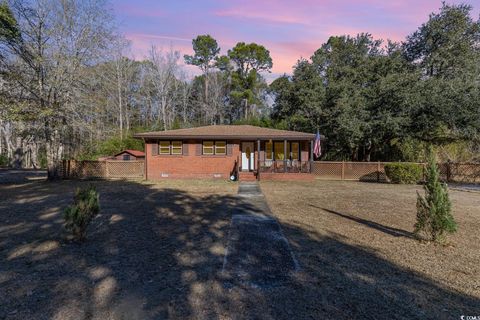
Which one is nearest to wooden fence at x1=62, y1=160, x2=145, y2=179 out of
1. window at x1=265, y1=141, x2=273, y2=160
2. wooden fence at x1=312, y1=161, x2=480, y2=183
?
window at x1=265, y1=141, x2=273, y2=160

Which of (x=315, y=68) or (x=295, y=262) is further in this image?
(x=315, y=68)

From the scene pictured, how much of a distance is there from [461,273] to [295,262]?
234 cm

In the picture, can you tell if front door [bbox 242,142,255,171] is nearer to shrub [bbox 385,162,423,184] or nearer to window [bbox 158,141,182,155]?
window [bbox 158,141,182,155]

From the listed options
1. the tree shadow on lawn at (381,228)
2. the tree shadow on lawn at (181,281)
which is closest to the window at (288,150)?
the tree shadow on lawn at (381,228)

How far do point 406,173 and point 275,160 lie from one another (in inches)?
279

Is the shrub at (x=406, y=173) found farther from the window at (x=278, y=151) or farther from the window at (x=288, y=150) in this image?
the window at (x=278, y=151)

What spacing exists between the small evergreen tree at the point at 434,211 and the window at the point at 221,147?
12.3 metres

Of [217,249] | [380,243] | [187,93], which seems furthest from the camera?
[187,93]

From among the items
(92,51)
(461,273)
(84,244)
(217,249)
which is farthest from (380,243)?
(92,51)

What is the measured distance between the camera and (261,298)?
131 inches

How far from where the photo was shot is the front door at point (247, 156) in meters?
18.0

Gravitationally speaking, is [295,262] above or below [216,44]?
below

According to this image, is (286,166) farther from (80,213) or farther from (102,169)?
(80,213)

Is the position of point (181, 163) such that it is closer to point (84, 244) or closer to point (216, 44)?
point (84, 244)
